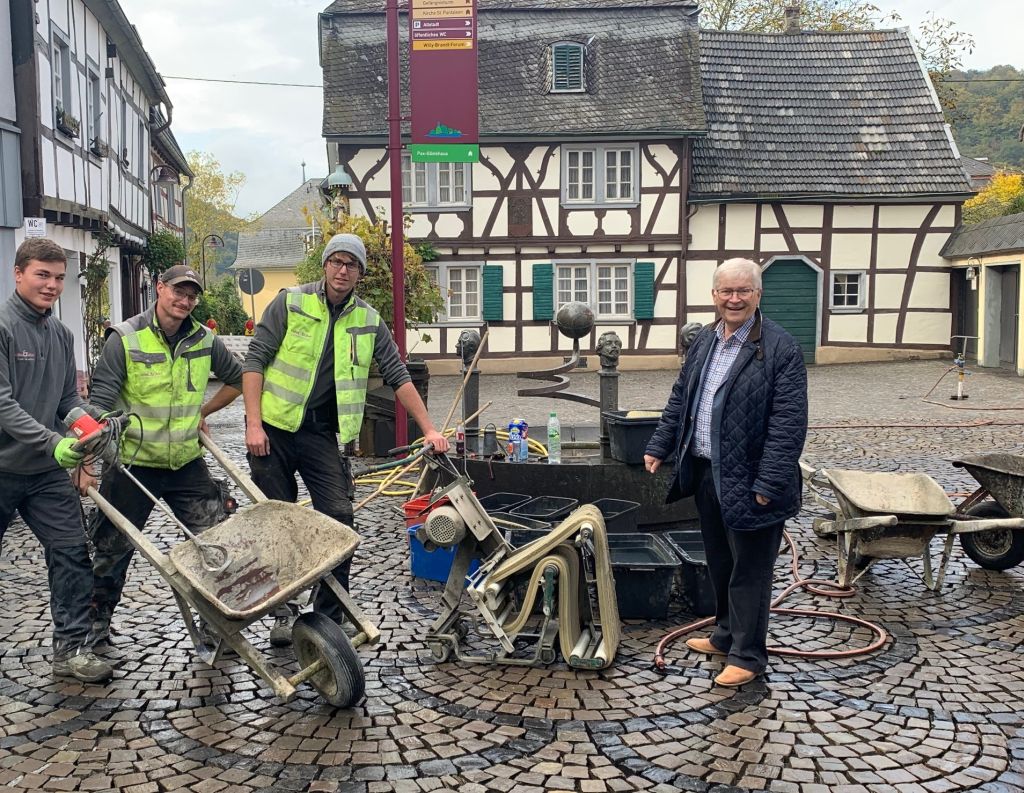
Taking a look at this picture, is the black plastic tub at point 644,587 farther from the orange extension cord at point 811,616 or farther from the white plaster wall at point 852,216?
the white plaster wall at point 852,216

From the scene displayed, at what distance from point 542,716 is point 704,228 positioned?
1938 cm

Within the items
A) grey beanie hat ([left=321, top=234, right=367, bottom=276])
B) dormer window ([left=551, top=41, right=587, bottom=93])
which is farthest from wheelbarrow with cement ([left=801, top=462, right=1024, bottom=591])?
dormer window ([left=551, top=41, right=587, bottom=93])

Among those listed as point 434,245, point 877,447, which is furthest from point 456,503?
point 434,245

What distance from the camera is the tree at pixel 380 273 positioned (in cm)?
1238

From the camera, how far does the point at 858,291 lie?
23172mm

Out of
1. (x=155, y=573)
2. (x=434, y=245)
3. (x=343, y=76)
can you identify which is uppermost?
(x=343, y=76)

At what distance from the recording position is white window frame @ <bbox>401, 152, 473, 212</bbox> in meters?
22.4

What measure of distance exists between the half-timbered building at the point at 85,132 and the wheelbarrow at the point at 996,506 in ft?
36.7

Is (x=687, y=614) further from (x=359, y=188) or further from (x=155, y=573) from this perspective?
(x=359, y=188)

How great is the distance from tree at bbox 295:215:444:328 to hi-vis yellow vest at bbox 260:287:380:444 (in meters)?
6.50

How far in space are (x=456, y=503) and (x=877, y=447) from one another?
7.62 m

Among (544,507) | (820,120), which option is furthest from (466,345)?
(820,120)

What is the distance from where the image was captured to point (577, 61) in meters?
23.0

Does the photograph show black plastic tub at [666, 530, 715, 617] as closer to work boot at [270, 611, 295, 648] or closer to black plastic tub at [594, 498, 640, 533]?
black plastic tub at [594, 498, 640, 533]
